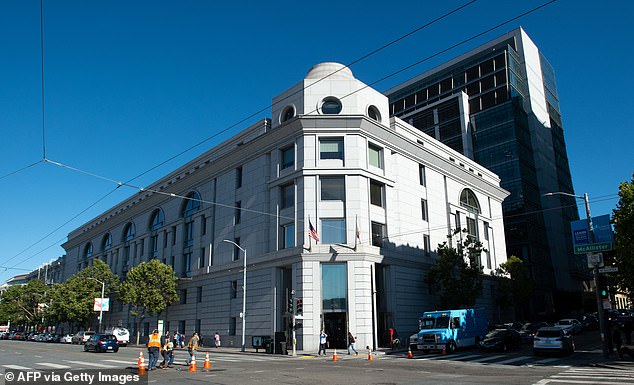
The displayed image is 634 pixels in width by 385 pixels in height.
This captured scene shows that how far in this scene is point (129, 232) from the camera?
74.4 m

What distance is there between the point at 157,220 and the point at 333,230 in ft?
114

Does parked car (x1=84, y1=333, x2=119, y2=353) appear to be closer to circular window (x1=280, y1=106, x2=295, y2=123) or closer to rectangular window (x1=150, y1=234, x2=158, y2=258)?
circular window (x1=280, y1=106, x2=295, y2=123)

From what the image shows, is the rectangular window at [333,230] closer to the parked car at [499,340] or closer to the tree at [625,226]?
the parked car at [499,340]

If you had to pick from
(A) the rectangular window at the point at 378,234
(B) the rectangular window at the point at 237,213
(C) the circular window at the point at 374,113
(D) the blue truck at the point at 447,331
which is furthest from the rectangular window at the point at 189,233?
(D) the blue truck at the point at 447,331

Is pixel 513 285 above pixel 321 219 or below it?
below

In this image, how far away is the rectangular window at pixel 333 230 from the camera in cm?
4009

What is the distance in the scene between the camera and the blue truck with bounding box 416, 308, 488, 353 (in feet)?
105

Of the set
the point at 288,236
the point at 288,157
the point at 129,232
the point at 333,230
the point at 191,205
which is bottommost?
the point at 288,236

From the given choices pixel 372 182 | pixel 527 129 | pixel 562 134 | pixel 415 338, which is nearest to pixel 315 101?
pixel 372 182

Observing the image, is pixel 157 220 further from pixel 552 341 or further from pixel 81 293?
pixel 552 341

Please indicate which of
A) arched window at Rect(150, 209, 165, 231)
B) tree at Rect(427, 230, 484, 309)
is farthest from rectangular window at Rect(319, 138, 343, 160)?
arched window at Rect(150, 209, 165, 231)

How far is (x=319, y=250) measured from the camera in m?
39.3

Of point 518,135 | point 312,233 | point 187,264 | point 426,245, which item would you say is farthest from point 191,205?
point 518,135

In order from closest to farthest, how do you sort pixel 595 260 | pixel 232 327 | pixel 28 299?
1. pixel 595 260
2. pixel 232 327
3. pixel 28 299
